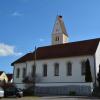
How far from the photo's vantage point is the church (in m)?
47.0

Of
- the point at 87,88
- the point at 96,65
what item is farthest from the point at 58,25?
the point at 87,88

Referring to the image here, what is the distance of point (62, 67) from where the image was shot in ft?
170

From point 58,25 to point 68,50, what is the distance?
24.6 meters

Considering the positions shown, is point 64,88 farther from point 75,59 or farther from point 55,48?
point 55,48

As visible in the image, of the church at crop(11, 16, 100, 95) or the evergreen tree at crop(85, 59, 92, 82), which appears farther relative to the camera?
the church at crop(11, 16, 100, 95)

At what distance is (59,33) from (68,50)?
888 inches

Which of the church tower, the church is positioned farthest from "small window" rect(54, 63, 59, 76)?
the church tower

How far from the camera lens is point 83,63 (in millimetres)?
49250

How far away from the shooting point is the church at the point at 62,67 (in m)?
47.0

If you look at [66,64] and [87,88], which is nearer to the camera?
[87,88]

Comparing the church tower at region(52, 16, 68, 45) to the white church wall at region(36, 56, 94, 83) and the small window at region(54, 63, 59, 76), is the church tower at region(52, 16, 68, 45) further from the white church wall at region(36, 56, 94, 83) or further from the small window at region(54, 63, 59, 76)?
the small window at region(54, 63, 59, 76)

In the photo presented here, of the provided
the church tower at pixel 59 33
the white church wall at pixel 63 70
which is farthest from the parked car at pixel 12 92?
the church tower at pixel 59 33

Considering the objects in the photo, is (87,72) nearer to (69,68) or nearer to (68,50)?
(69,68)

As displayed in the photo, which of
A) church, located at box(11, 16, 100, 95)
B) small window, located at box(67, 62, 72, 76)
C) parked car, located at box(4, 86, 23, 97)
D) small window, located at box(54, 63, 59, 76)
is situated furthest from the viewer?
small window, located at box(54, 63, 59, 76)
